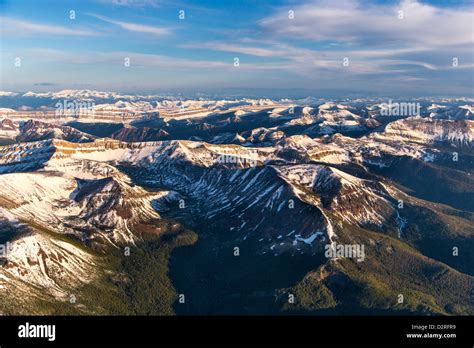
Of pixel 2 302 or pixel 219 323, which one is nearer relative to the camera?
pixel 219 323

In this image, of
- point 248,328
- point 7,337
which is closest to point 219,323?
point 248,328

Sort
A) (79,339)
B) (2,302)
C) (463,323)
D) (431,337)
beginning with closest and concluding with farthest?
(79,339) → (463,323) → (431,337) → (2,302)

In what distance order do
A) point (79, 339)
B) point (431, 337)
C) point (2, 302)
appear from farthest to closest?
point (2, 302), point (431, 337), point (79, 339)

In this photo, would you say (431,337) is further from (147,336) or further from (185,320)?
(147,336)

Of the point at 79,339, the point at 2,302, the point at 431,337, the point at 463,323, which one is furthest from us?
the point at 2,302

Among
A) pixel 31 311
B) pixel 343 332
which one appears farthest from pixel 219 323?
pixel 31 311

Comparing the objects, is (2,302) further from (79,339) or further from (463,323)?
(463,323)

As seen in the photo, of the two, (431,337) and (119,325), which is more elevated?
(119,325)

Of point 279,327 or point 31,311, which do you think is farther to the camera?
point 31,311

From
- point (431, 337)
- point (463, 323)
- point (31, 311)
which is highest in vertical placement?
point (463, 323)
